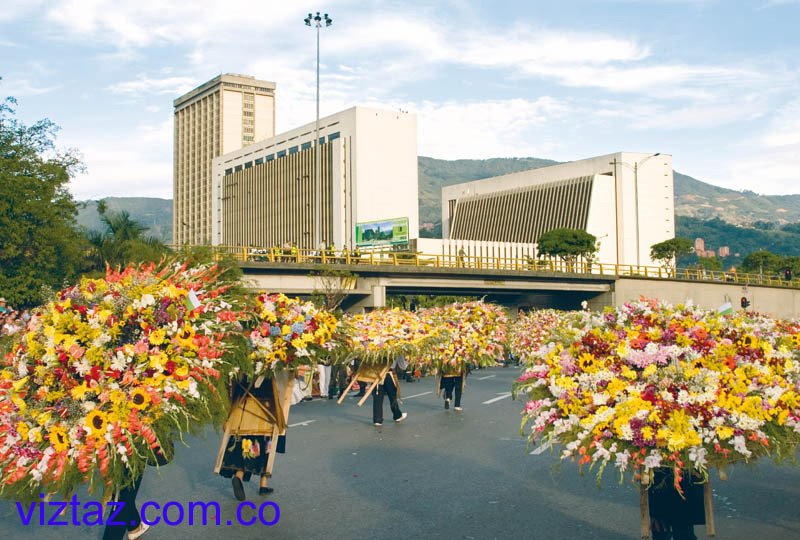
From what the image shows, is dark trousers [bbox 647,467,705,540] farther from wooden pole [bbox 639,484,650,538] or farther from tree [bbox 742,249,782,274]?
tree [bbox 742,249,782,274]

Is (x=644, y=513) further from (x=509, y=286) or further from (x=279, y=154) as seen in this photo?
(x=279, y=154)

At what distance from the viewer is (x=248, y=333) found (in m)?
9.48

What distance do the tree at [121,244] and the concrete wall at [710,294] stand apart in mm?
34907

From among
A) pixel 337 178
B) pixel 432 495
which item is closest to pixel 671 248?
pixel 337 178

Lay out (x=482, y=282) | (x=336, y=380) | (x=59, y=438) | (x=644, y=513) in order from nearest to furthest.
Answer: (x=59, y=438) → (x=644, y=513) → (x=336, y=380) → (x=482, y=282)

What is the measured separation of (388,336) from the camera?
1543 centimetres

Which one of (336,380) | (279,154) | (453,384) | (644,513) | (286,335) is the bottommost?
(336,380)

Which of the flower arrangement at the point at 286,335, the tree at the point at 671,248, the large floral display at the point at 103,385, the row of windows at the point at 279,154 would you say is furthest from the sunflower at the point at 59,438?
the row of windows at the point at 279,154

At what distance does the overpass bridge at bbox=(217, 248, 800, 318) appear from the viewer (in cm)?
4494

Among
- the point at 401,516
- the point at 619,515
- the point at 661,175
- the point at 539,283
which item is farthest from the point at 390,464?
the point at 661,175

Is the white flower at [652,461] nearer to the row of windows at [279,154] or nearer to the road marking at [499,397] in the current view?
the road marking at [499,397]

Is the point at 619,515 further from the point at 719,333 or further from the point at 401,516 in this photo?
the point at 719,333

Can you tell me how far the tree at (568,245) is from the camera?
90625 millimetres

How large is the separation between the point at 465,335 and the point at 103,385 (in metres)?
11.3
